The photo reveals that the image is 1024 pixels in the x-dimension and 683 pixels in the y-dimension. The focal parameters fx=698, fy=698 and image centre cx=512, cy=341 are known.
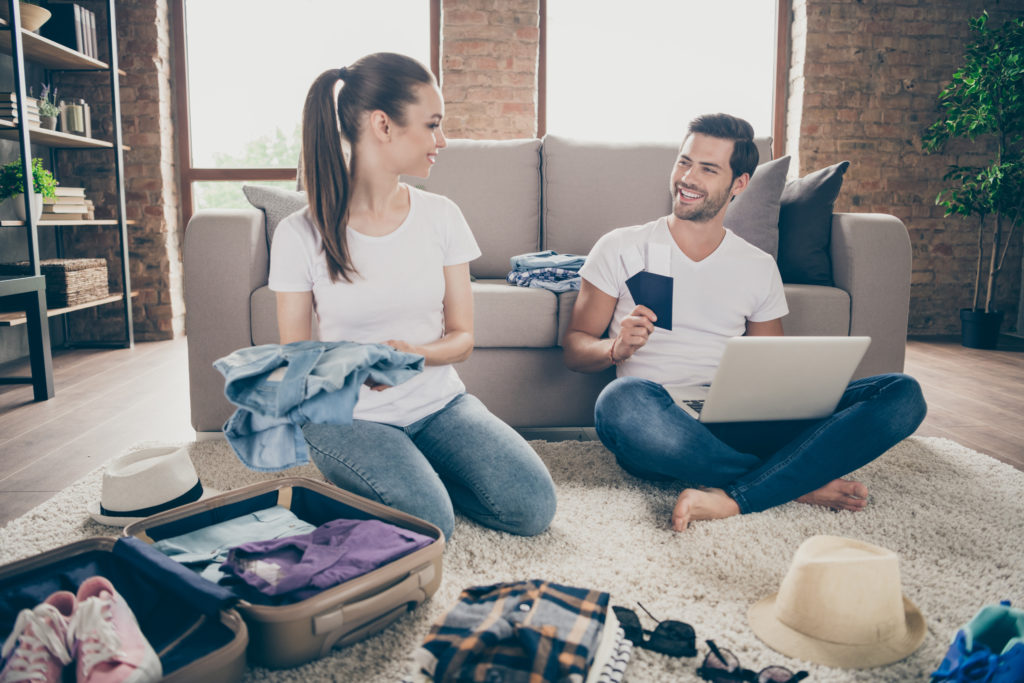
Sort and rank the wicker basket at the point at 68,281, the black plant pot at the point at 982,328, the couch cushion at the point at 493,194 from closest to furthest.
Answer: the couch cushion at the point at 493,194 → the wicker basket at the point at 68,281 → the black plant pot at the point at 982,328

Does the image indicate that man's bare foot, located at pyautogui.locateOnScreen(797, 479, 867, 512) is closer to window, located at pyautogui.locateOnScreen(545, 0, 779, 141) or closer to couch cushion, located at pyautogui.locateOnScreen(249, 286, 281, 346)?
couch cushion, located at pyautogui.locateOnScreen(249, 286, 281, 346)

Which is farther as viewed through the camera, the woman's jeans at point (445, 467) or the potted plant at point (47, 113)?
the potted plant at point (47, 113)

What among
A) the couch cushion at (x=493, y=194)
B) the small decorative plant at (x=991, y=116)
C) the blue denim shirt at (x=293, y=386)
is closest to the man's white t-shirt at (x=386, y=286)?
the blue denim shirt at (x=293, y=386)

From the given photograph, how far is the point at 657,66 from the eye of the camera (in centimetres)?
427

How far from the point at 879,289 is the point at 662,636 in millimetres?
1480

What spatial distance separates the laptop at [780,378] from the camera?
123 cm

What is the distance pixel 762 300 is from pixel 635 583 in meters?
0.78

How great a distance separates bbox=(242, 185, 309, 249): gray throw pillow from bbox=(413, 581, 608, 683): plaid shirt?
148cm

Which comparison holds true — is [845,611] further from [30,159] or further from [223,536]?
[30,159]

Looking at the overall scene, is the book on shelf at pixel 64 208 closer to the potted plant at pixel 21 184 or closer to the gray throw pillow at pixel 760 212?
the potted plant at pixel 21 184

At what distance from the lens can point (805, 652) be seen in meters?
0.96

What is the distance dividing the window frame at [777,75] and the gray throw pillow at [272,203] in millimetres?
2345

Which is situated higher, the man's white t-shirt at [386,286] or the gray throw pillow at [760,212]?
the gray throw pillow at [760,212]

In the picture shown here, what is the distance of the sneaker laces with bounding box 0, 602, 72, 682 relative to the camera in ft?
2.52
